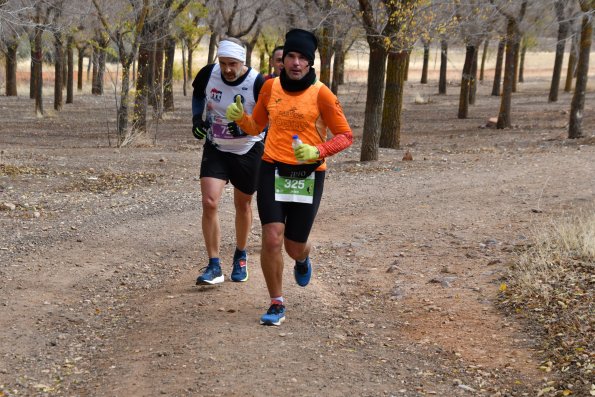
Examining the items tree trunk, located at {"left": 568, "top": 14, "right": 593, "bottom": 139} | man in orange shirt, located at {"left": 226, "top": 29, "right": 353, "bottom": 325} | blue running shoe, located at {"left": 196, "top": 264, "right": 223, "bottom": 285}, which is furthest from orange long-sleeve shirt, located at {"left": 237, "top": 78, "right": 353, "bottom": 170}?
tree trunk, located at {"left": 568, "top": 14, "right": 593, "bottom": 139}

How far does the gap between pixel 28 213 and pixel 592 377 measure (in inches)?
267

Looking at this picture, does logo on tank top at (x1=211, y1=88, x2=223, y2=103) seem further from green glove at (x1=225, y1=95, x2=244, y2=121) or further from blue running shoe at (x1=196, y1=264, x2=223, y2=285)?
blue running shoe at (x1=196, y1=264, x2=223, y2=285)

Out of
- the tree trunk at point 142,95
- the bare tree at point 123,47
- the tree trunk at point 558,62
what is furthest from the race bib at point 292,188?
the tree trunk at point 558,62

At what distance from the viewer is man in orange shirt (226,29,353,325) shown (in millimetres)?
5035

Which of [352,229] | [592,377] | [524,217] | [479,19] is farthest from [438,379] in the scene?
[479,19]

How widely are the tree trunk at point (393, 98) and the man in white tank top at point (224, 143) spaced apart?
30.7ft

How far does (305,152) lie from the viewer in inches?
192

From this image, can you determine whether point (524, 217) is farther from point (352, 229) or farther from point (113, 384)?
point (113, 384)

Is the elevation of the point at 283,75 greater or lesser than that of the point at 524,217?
greater

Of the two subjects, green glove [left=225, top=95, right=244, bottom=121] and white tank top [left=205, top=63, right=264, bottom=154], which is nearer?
green glove [left=225, top=95, right=244, bottom=121]

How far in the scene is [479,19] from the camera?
72.5 ft

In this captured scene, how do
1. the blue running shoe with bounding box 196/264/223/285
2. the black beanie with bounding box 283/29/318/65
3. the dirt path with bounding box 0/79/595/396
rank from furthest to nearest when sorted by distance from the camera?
the blue running shoe with bounding box 196/264/223/285, the black beanie with bounding box 283/29/318/65, the dirt path with bounding box 0/79/595/396

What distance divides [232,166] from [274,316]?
53.0 inches

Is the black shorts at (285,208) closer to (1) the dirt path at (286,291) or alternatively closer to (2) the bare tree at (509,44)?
(1) the dirt path at (286,291)
